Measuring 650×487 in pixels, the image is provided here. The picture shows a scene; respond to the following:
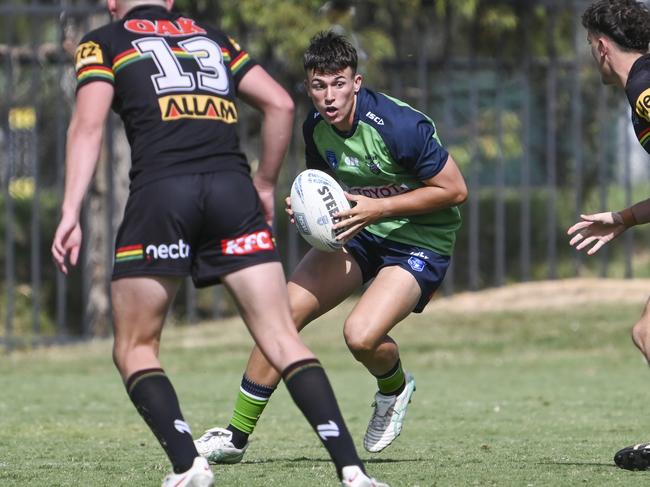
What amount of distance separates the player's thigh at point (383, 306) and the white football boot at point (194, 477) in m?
1.64

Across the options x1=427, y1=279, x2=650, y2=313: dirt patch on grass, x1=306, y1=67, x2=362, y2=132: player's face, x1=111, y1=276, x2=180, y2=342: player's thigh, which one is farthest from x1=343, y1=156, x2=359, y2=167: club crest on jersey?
x1=427, y1=279, x2=650, y2=313: dirt patch on grass

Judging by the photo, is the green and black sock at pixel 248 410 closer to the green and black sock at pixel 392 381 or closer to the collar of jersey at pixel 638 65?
the green and black sock at pixel 392 381

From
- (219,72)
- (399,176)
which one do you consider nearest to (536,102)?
(399,176)

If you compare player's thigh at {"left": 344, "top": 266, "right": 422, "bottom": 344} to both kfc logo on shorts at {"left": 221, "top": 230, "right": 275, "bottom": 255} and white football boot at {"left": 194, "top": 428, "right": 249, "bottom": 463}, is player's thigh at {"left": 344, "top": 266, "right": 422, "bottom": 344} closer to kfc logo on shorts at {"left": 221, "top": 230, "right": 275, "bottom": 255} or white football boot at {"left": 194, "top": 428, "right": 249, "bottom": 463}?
white football boot at {"left": 194, "top": 428, "right": 249, "bottom": 463}

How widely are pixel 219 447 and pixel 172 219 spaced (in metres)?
1.90

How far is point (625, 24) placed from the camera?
5836mm

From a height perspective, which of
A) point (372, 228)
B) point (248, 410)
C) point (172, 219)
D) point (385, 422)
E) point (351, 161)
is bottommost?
point (385, 422)

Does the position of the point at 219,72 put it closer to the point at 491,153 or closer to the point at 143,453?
the point at 143,453

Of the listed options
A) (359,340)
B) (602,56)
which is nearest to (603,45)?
(602,56)

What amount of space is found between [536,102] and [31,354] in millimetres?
7441

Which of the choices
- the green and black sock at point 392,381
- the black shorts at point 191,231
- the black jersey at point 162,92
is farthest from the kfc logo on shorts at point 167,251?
the green and black sock at point 392,381

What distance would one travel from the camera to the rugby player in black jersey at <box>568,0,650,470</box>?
573 cm

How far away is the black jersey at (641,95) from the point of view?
218 inches

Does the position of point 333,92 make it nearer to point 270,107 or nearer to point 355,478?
point 270,107
